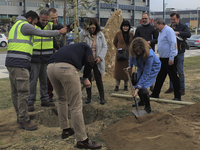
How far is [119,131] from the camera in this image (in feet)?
10.6

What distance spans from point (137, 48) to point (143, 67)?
577 mm

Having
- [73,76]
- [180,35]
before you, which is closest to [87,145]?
[73,76]

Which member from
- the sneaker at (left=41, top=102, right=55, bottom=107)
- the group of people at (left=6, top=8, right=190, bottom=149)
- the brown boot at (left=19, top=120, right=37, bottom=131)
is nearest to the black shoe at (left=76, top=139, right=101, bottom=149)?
the group of people at (left=6, top=8, right=190, bottom=149)

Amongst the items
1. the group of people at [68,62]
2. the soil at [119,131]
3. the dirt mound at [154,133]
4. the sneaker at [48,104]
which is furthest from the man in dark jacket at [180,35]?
the sneaker at [48,104]

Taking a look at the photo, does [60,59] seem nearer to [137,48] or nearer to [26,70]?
[26,70]

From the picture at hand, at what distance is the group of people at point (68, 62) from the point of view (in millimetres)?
2770

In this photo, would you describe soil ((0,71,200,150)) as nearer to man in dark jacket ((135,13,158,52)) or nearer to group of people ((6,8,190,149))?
group of people ((6,8,190,149))

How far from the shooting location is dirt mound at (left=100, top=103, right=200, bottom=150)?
2.70 metres

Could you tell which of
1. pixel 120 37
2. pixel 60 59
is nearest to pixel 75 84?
pixel 60 59

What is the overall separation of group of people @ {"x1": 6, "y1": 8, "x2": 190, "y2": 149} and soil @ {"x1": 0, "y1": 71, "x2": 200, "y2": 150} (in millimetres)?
224

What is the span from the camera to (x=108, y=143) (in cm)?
300

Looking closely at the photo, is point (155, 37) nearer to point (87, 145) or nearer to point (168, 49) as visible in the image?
point (168, 49)

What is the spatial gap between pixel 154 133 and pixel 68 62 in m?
1.58

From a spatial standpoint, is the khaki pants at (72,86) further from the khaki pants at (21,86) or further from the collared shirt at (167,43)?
the collared shirt at (167,43)
